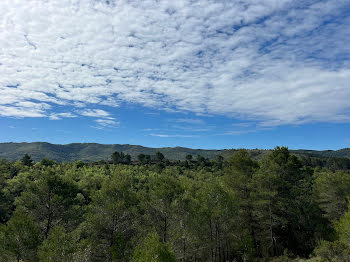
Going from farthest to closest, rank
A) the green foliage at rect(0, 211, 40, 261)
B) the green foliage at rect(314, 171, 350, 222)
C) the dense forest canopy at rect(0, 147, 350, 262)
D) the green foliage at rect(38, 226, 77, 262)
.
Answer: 1. the green foliage at rect(314, 171, 350, 222)
2. the dense forest canopy at rect(0, 147, 350, 262)
3. the green foliage at rect(0, 211, 40, 261)
4. the green foliage at rect(38, 226, 77, 262)

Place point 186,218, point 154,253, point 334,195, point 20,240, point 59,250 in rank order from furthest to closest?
point 334,195, point 186,218, point 20,240, point 59,250, point 154,253

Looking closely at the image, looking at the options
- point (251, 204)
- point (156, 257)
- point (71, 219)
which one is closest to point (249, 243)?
point (251, 204)

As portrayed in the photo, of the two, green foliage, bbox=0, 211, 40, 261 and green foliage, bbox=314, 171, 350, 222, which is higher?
green foliage, bbox=314, 171, 350, 222

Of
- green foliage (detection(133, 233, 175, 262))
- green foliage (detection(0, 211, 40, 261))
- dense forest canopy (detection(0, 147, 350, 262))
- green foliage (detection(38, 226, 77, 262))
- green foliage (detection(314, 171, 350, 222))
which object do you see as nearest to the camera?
green foliage (detection(133, 233, 175, 262))

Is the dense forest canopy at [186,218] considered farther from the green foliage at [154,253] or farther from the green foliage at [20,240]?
the green foliage at [154,253]

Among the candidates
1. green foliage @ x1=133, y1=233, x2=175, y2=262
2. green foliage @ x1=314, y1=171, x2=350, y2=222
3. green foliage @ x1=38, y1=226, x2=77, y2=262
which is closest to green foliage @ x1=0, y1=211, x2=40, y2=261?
green foliage @ x1=38, y1=226, x2=77, y2=262

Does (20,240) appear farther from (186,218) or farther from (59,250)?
(186,218)

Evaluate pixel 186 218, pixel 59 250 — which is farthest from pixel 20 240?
pixel 186 218

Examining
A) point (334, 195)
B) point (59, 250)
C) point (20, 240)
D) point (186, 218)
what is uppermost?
point (334, 195)

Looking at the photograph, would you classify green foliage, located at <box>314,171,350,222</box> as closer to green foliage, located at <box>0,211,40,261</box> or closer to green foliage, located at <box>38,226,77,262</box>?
green foliage, located at <box>38,226,77,262</box>

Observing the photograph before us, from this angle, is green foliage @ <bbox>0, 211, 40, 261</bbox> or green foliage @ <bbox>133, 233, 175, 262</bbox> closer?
green foliage @ <bbox>133, 233, 175, 262</bbox>

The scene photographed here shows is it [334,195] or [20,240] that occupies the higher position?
[334,195]

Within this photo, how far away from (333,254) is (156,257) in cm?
1455

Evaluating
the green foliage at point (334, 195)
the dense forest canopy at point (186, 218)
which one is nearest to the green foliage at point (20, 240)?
the dense forest canopy at point (186, 218)
